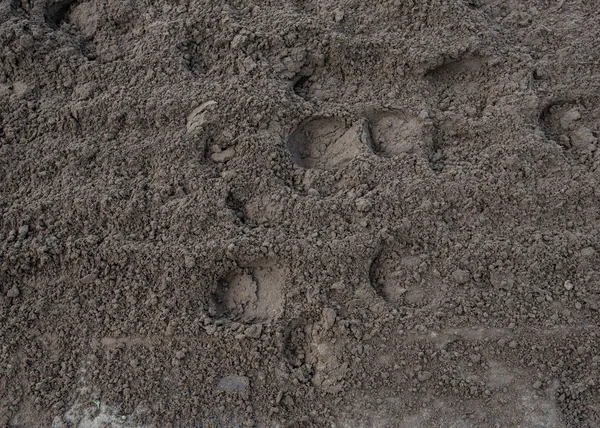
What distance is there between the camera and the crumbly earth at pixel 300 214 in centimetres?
187

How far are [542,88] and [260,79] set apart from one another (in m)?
1.10

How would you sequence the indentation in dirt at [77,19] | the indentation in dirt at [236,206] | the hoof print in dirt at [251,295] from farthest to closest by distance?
the indentation in dirt at [77,19]
the indentation in dirt at [236,206]
the hoof print in dirt at [251,295]

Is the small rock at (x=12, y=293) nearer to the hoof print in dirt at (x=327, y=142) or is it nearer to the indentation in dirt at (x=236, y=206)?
the indentation in dirt at (x=236, y=206)

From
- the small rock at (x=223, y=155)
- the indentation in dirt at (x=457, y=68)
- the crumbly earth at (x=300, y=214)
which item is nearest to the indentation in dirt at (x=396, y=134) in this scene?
the crumbly earth at (x=300, y=214)

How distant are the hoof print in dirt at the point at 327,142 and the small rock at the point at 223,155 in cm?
22

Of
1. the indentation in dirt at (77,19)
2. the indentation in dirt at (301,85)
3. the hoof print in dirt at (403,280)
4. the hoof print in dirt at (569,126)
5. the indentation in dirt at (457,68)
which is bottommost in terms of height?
the hoof print in dirt at (403,280)

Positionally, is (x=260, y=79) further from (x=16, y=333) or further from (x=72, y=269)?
(x=16, y=333)

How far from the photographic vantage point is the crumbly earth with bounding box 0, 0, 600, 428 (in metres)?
1.87

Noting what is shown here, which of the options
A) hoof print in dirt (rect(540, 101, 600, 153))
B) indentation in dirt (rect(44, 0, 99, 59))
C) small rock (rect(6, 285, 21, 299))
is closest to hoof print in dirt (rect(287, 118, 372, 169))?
hoof print in dirt (rect(540, 101, 600, 153))

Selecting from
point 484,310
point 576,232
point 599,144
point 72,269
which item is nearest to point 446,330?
point 484,310

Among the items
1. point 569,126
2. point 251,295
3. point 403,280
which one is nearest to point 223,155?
point 251,295

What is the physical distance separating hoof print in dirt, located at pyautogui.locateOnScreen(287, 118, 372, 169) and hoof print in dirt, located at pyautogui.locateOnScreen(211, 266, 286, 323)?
0.46 m

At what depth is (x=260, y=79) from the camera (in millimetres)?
2281

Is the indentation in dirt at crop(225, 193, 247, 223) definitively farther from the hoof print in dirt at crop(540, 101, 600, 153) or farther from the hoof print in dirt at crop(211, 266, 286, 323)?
the hoof print in dirt at crop(540, 101, 600, 153)
